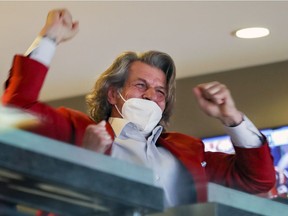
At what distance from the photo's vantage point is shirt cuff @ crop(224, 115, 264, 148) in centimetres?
98

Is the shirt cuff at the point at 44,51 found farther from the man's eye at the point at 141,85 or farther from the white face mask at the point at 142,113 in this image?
the man's eye at the point at 141,85

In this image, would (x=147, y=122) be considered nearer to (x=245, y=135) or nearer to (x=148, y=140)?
(x=148, y=140)

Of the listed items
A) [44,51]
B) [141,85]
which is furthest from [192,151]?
[44,51]

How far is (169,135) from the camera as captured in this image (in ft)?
3.86

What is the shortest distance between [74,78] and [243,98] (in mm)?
1015

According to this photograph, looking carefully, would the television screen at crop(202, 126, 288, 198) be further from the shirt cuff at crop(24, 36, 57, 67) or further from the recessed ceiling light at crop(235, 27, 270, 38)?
the shirt cuff at crop(24, 36, 57, 67)

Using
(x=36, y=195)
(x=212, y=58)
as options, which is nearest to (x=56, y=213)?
(x=36, y=195)

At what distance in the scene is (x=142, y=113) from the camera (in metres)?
1.20

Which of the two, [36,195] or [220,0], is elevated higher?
[220,0]

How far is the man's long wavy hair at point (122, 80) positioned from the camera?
4.38 feet

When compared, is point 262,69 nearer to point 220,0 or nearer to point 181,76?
point 181,76

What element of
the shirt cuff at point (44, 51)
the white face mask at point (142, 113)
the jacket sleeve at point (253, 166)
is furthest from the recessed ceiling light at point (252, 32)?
the shirt cuff at point (44, 51)

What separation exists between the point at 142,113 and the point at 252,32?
2069mm

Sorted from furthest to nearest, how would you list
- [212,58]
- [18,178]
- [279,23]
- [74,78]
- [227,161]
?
[74,78] < [212,58] < [279,23] < [227,161] < [18,178]
